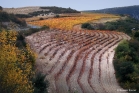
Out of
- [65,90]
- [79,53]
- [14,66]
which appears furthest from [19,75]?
[79,53]

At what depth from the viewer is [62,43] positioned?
37.2 metres

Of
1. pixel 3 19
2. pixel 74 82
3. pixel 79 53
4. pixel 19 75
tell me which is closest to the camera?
pixel 19 75

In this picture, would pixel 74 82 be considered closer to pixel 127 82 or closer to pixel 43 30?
pixel 127 82

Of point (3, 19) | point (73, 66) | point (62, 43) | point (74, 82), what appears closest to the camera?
point (74, 82)

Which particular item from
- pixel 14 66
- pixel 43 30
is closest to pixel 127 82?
pixel 14 66

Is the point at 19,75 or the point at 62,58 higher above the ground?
the point at 19,75

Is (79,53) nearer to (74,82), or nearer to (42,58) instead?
(42,58)

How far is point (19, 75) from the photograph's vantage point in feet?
44.1

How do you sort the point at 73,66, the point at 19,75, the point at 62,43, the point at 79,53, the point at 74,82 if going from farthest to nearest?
the point at 62,43 → the point at 79,53 → the point at 73,66 → the point at 74,82 → the point at 19,75

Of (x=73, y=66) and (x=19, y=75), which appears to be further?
(x=73, y=66)

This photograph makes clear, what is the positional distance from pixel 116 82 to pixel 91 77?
6.24ft

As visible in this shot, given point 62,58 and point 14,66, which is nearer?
point 14,66

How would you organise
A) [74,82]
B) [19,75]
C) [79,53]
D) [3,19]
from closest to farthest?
[19,75], [74,82], [79,53], [3,19]

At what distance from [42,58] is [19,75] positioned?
14.6 metres
